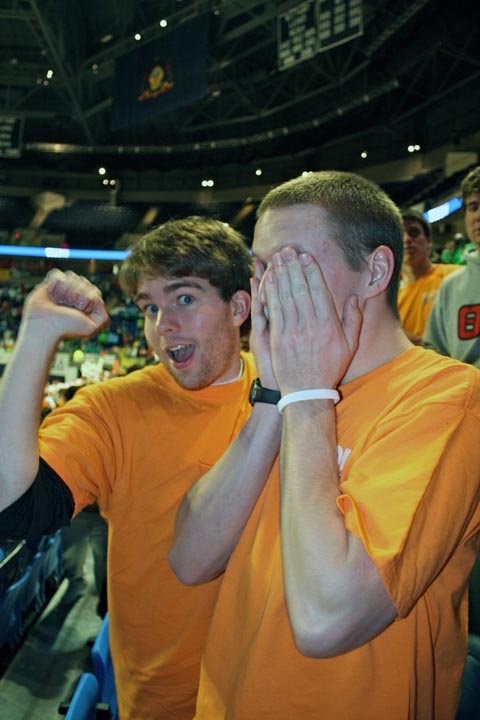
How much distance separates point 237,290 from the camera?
1914 millimetres

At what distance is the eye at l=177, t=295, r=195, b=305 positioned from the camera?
5.96 ft

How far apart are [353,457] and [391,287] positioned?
0.41 m

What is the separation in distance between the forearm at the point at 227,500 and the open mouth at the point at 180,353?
0.53 metres

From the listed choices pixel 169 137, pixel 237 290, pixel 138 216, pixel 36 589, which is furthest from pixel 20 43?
pixel 237 290

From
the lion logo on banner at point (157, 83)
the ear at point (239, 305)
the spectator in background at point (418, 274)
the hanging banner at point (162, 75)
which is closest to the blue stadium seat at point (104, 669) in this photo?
the ear at point (239, 305)

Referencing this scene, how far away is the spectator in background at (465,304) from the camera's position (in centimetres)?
265

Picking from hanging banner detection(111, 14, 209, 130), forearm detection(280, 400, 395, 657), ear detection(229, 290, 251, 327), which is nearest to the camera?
forearm detection(280, 400, 395, 657)

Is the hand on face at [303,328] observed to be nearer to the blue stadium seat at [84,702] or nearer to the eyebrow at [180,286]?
the eyebrow at [180,286]

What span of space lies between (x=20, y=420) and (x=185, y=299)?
690mm

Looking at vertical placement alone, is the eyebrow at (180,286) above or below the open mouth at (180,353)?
above

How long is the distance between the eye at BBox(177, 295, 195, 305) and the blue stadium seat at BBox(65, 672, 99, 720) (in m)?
1.34

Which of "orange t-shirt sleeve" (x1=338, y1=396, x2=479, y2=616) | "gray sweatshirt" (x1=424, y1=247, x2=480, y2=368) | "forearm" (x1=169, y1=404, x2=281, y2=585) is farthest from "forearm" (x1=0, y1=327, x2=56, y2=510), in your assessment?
"gray sweatshirt" (x1=424, y1=247, x2=480, y2=368)

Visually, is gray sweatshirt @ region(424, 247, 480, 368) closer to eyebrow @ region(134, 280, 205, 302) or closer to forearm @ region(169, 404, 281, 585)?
eyebrow @ region(134, 280, 205, 302)

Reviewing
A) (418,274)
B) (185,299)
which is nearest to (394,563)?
(185,299)
